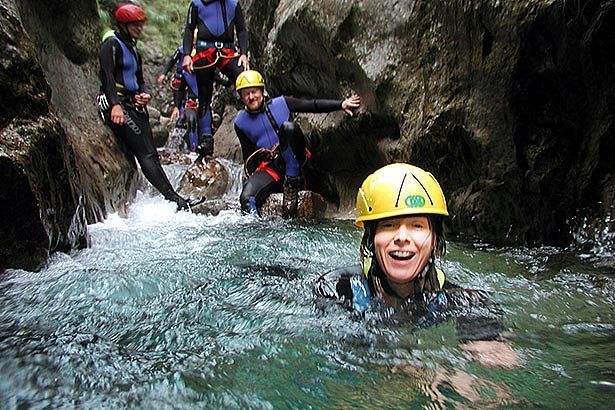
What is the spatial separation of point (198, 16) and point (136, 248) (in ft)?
13.8

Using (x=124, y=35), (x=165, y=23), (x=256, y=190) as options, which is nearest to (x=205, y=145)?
(x=256, y=190)

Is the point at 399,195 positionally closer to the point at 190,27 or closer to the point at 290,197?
the point at 290,197

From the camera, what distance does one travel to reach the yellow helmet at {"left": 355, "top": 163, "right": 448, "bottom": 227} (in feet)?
7.91

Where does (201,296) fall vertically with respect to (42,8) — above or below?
below

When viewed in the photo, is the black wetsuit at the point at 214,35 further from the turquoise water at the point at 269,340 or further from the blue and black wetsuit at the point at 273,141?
the turquoise water at the point at 269,340

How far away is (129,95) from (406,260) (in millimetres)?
5184

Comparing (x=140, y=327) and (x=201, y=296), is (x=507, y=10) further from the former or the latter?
(x=140, y=327)

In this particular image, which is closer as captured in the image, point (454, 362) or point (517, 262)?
point (454, 362)

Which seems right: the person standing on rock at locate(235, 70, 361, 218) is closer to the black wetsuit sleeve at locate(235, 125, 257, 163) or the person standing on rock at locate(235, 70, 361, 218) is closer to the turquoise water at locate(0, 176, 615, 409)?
the black wetsuit sleeve at locate(235, 125, 257, 163)

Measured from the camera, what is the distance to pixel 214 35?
7250 mm

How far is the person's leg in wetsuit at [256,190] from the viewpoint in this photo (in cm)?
643

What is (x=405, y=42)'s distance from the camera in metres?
5.03

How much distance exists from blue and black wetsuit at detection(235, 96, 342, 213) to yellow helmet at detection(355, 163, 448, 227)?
376 centimetres

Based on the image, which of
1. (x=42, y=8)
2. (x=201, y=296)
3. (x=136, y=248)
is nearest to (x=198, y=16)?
(x=42, y=8)
